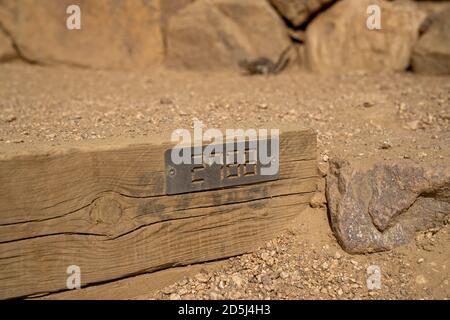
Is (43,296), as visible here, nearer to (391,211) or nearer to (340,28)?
(391,211)

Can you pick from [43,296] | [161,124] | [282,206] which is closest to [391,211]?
[282,206]

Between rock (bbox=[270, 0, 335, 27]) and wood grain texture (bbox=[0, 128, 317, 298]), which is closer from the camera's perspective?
wood grain texture (bbox=[0, 128, 317, 298])

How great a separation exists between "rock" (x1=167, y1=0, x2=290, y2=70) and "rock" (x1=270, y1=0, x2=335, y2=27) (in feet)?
0.25

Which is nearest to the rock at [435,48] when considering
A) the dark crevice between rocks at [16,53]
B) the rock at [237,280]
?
the rock at [237,280]

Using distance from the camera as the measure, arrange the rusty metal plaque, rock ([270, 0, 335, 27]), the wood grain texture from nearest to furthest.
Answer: the wood grain texture
the rusty metal plaque
rock ([270, 0, 335, 27])

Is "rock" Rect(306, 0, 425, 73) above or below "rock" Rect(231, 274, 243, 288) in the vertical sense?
above

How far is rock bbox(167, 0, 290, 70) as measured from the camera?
4289mm

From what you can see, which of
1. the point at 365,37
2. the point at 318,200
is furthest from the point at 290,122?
the point at 365,37

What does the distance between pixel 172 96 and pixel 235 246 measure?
4.34 ft

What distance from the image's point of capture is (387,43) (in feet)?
13.5

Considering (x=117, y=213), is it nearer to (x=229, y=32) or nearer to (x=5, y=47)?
(x=229, y=32)

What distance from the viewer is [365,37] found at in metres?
4.12

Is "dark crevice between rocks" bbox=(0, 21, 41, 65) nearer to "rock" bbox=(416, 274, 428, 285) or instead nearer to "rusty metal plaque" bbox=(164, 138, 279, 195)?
"rusty metal plaque" bbox=(164, 138, 279, 195)

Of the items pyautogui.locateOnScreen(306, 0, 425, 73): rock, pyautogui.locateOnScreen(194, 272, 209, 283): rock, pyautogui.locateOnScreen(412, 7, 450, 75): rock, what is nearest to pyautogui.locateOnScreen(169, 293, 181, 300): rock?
pyautogui.locateOnScreen(194, 272, 209, 283): rock
